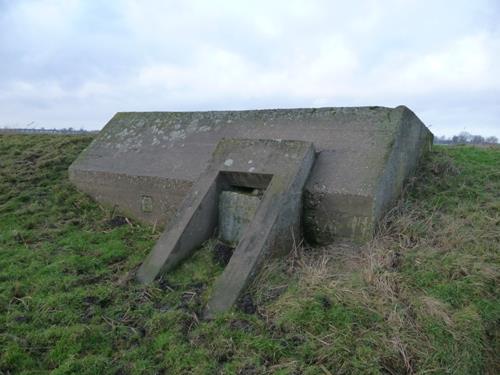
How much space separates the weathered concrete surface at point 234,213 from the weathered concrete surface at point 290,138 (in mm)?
722

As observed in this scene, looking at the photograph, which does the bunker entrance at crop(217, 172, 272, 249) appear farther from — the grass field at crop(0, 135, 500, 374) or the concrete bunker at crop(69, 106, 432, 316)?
the grass field at crop(0, 135, 500, 374)

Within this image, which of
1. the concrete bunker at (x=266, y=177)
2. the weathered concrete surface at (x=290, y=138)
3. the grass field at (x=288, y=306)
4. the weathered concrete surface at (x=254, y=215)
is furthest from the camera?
the weathered concrete surface at (x=290, y=138)

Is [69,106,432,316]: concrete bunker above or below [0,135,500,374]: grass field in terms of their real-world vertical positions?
above

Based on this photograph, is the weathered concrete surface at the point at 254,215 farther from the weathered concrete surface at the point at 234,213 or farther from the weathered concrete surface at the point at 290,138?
the weathered concrete surface at the point at 290,138

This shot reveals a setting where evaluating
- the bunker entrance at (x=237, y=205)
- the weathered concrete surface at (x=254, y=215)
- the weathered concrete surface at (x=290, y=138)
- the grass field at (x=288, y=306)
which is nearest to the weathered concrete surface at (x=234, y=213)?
the bunker entrance at (x=237, y=205)

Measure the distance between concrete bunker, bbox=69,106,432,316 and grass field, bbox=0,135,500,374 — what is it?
0.25m

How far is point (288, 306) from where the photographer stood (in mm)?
3576

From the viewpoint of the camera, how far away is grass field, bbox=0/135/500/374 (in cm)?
304

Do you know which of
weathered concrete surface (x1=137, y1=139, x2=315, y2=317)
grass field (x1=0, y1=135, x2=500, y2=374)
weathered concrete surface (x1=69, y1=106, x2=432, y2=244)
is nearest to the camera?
grass field (x1=0, y1=135, x2=500, y2=374)

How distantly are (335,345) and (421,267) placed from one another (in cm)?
146

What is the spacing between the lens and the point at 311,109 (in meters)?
6.22

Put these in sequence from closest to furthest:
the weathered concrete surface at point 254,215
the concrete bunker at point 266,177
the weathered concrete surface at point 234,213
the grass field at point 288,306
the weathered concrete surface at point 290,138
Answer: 1. the grass field at point 288,306
2. the weathered concrete surface at point 254,215
3. the concrete bunker at point 266,177
4. the weathered concrete surface at point 290,138
5. the weathered concrete surface at point 234,213

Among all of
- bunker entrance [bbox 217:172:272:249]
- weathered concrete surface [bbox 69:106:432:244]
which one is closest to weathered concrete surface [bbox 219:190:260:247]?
bunker entrance [bbox 217:172:272:249]

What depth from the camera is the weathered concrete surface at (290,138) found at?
15.8 ft
